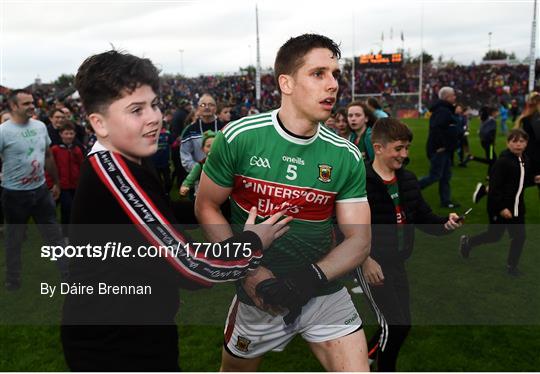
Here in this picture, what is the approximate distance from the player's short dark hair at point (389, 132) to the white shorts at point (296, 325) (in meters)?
1.20

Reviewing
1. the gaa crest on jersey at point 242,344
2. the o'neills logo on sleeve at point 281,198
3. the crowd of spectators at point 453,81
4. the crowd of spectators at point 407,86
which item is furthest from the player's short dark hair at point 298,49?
the crowd of spectators at point 453,81

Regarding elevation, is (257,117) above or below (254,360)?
above

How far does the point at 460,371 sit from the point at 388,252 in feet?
3.81

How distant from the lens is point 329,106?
2.36m

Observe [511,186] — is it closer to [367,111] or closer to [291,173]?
[367,111]

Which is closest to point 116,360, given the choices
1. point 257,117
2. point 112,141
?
point 112,141

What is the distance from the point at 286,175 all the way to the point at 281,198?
0.39 feet

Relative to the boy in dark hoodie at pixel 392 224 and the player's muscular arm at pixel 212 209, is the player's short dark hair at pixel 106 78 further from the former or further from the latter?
the boy in dark hoodie at pixel 392 224

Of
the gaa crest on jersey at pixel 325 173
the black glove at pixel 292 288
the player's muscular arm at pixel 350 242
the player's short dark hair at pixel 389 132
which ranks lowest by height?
the black glove at pixel 292 288

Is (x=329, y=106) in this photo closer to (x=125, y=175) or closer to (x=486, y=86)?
(x=125, y=175)

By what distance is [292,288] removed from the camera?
7.22 feet

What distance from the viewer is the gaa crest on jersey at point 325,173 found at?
2412 mm

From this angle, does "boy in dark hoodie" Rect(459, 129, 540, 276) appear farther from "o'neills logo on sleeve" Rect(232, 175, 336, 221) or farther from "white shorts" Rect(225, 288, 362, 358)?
"o'neills logo on sleeve" Rect(232, 175, 336, 221)
